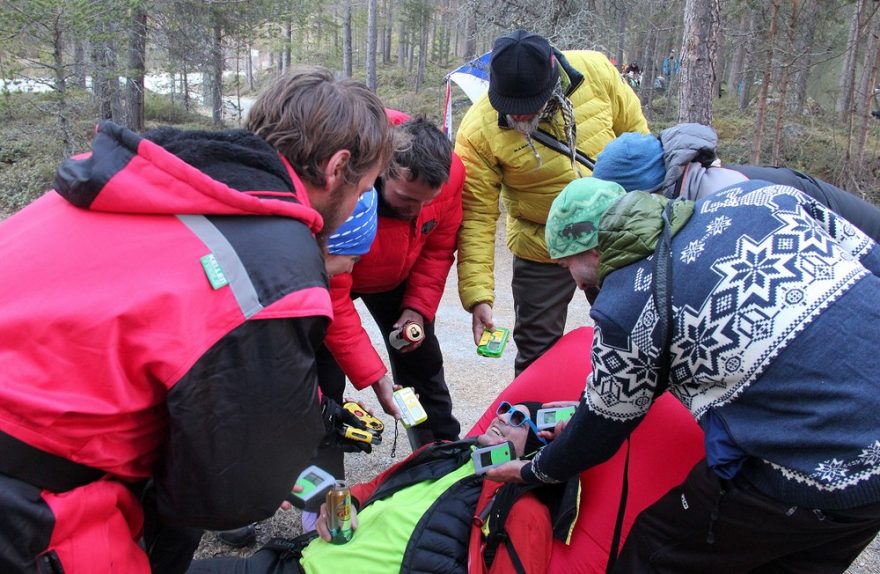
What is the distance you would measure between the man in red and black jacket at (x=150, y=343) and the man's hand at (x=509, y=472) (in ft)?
3.36

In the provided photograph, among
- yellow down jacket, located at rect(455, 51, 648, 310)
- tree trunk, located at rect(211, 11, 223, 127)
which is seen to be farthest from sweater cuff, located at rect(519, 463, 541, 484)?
tree trunk, located at rect(211, 11, 223, 127)

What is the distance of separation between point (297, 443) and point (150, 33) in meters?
15.3

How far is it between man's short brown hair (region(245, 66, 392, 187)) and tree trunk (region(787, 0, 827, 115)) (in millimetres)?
9555

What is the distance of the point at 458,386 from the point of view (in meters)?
4.48

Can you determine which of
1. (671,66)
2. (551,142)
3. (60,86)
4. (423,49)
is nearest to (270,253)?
(551,142)

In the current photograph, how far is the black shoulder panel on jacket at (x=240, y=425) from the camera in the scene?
3.67ft

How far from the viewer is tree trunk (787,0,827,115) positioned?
11020 mm

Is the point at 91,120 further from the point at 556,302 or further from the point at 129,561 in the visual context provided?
the point at 129,561

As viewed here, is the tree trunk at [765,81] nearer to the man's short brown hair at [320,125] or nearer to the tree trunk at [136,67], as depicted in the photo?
the man's short brown hair at [320,125]

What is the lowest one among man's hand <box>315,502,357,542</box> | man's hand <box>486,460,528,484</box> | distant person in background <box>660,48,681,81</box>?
man's hand <box>315,502,357,542</box>

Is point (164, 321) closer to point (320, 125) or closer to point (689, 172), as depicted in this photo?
point (320, 125)

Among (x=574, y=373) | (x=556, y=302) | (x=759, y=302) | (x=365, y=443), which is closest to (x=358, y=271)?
(x=365, y=443)

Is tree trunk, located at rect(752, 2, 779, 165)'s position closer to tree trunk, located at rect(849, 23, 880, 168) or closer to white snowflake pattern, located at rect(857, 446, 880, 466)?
tree trunk, located at rect(849, 23, 880, 168)

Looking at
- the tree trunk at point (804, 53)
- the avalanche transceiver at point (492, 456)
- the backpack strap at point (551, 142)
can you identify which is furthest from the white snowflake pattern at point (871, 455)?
the tree trunk at point (804, 53)
